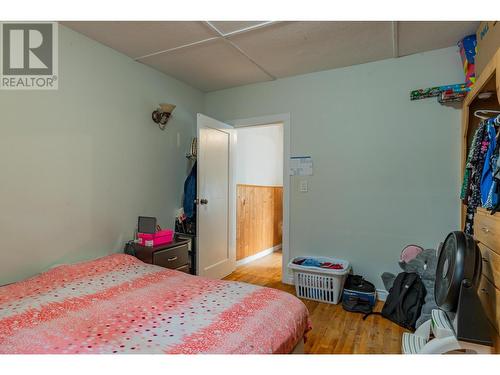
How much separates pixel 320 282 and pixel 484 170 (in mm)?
1694

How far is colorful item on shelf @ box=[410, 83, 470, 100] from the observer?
2344mm

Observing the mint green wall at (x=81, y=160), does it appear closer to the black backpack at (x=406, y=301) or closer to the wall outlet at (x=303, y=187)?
the wall outlet at (x=303, y=187)

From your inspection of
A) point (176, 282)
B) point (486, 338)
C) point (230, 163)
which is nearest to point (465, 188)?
point (486, 338)

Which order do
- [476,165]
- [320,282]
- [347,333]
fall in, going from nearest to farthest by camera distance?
[476,165]
[347,333]
[320,282]

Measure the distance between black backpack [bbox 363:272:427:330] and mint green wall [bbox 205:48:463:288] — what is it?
0.38 meters

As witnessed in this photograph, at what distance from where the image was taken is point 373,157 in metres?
2.83

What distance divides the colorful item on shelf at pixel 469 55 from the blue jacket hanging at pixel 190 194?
8.83ft

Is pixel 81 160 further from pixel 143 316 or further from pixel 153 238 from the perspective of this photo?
pixel 143 316

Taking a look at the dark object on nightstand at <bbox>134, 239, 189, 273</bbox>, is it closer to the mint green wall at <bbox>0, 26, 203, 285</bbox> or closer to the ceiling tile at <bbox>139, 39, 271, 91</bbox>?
the mint green wall at <bbox>0, 26, 203, 285</bbox>

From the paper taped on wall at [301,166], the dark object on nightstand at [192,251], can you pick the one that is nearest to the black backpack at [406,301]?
the paper taped on wall at [301,166]

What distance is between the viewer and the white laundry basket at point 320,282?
107 inches

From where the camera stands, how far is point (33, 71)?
209 centimetres

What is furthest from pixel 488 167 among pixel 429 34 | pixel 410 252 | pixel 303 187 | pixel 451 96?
pixel 303 187

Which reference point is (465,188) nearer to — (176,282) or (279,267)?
(176,282)
